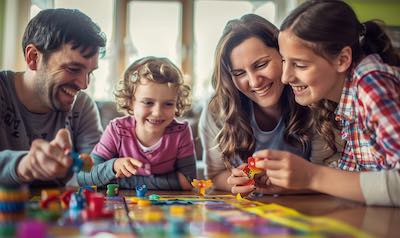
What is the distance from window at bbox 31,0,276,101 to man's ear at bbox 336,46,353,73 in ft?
10.7

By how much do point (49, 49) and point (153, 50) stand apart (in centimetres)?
318

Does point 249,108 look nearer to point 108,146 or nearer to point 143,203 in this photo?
point 108,146

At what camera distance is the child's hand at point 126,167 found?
1.30 metres

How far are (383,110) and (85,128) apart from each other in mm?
1055

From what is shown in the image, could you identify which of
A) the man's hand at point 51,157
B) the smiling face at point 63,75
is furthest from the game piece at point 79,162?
the smiling face at point 63,75

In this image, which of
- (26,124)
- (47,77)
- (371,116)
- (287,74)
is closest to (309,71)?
(287,74)

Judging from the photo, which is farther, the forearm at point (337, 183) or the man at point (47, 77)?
the man at point (47, 77)

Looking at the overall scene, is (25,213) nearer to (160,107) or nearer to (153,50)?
(160,107)

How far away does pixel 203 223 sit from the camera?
76 cm

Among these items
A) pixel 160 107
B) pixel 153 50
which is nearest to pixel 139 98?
pixel 160 107

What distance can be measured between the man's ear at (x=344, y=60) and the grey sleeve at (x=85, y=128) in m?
0.90

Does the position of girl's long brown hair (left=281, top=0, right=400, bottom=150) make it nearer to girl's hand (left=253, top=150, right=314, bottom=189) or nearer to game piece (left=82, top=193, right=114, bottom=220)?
girl's hand (left=253, top=150, right=314, bottom=189)

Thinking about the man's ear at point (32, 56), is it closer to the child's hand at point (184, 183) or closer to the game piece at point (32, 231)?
the child's hand at point (184, 183)

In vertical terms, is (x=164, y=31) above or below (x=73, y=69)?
above
